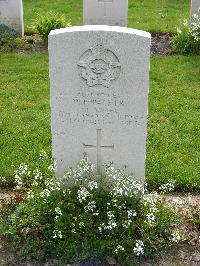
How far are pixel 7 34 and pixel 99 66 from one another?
6279 mm

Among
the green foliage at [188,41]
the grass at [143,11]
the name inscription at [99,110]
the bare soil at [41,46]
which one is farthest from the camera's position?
the grass at [143,11]

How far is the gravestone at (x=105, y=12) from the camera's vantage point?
1106cm

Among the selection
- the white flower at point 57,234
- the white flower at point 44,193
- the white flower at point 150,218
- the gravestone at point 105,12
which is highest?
the gravestone at point 105,12

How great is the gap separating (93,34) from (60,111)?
82 cm

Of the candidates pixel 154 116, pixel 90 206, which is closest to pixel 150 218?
pixel 90 206

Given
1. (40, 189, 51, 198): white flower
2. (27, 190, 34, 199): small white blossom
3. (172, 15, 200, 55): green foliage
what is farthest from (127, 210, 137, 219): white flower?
(172, 15, 200, 55): green foliage

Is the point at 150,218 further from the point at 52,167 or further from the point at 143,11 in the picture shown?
the point at 143,11

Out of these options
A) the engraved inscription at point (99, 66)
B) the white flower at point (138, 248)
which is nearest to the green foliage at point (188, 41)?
the engraved inscription at point (99, 66)

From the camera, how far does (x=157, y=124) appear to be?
296 inches

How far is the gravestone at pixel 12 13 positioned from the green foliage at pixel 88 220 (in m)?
6.49

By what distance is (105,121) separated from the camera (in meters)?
5.13

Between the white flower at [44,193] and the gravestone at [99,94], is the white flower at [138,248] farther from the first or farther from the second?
the white flower at [44,193]

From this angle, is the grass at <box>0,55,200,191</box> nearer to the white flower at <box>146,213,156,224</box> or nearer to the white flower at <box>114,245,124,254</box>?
the white flower at <box>146,213,156,224</box>

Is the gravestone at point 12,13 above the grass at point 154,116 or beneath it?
above
